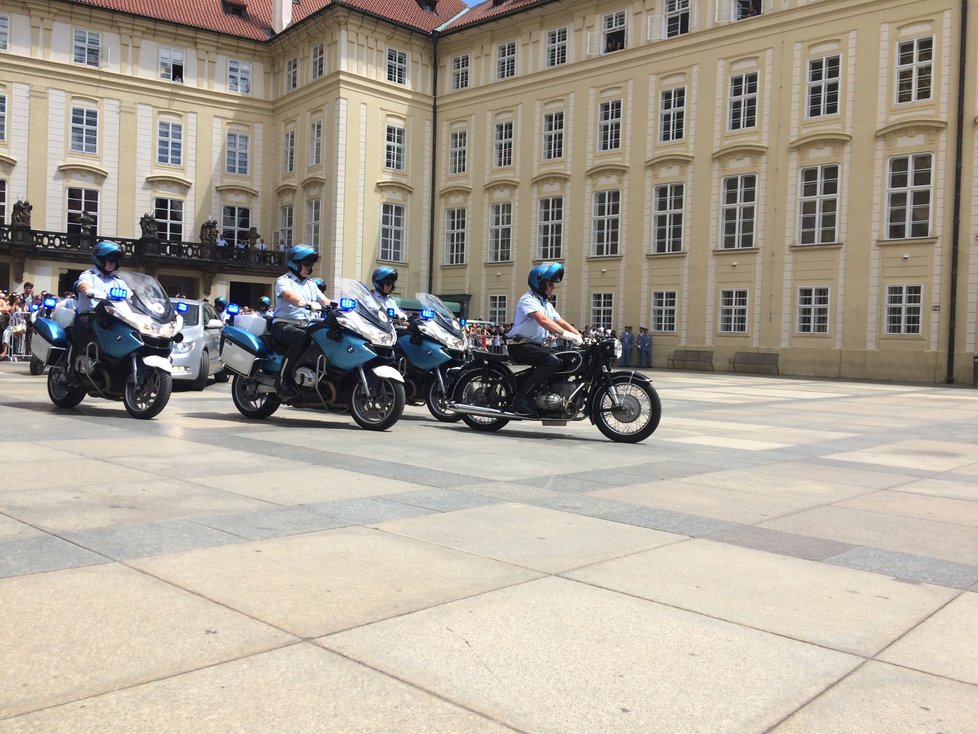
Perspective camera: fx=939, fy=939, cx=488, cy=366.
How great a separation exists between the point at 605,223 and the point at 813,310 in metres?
9.94

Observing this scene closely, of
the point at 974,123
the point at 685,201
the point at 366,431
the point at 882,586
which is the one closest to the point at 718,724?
the point at 882,586

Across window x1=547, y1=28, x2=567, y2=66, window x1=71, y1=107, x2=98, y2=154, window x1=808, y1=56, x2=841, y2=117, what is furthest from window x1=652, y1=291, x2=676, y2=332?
window x1=71, y1=107, x2=98, y2=154

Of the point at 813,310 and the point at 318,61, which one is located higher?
the point at 318,61

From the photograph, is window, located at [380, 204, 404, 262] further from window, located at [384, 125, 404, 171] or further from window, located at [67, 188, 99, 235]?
window, located at [67, 188, 99, 235]

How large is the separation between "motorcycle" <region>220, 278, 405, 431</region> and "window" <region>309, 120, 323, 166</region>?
114ft

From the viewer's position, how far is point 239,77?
47281 millimetres

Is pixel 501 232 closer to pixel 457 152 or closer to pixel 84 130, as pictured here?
pixel 457 152

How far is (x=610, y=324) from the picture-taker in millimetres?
38969

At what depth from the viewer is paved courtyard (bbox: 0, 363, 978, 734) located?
285cm

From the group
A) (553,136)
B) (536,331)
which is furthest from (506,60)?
(536,331)

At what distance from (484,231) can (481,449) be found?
35471mm

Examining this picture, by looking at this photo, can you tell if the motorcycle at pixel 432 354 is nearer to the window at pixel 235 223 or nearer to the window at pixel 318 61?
the window at pixel 318 61

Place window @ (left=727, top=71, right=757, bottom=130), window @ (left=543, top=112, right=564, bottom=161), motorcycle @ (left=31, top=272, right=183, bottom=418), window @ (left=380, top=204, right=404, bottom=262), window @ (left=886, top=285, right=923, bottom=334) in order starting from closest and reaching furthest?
motorcycle @ (left=31, top=272, right=183, bottom=418) < window @ (left=886, top=285, right=923, bottom=334) < window @ (left=727, top=71, right=757, bottom=130) < window @ (left=543, top=112, right=564, bottom=161) < window @ (left=380, top=204, right=404, bottom=262)

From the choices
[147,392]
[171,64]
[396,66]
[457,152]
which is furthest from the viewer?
[171,64]
